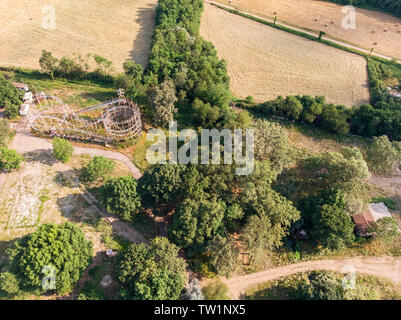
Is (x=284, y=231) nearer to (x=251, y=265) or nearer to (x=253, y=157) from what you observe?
(x=251, y=265)

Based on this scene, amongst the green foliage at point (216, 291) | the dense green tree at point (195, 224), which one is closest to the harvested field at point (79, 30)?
the dense green tree at point (195, 224)

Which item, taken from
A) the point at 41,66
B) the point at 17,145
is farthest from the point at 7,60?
the point at 17,145

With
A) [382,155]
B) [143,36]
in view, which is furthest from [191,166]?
[143,36]

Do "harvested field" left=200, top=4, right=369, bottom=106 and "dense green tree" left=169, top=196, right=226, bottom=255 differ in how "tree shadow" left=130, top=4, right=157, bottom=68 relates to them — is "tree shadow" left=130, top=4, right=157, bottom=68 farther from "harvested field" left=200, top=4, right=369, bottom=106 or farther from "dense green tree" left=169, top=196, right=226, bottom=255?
"dense green tree" left=169, top=196, right=226, bottom=255

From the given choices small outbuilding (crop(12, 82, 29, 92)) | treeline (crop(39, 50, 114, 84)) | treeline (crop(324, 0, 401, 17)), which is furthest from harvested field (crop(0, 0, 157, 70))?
treeline (crop(324, 0, 401, 17))

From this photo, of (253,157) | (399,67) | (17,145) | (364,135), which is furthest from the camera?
(399,67)

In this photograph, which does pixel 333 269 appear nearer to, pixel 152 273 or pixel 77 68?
pixel 152 273
